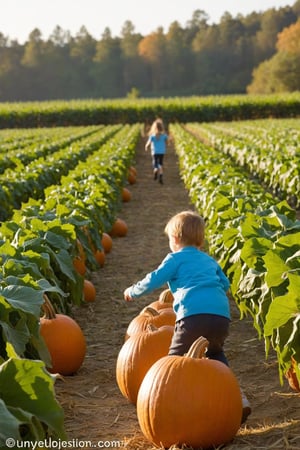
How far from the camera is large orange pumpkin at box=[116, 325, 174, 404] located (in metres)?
5.34

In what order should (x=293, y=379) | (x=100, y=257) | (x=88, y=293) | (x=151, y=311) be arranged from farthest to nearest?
(x=100, y=257)
(x=88, y=293)
(x=151, y=311)
(x=293, y=379)

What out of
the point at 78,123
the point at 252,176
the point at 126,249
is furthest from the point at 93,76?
the point at 126,249

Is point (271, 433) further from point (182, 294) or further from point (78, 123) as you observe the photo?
point (78, 123)

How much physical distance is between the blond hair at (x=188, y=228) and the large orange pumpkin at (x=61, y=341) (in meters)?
1.32

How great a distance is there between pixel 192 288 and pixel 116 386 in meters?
1.29

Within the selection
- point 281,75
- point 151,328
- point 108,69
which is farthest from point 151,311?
point 108,69

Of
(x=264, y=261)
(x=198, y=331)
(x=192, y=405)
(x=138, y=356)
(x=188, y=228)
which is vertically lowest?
(x=138, y=356)

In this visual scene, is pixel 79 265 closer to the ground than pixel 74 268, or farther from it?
closer to the ground

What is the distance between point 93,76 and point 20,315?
134100mm

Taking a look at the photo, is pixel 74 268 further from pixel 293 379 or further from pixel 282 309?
pixel 282 309

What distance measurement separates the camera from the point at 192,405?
436 cm

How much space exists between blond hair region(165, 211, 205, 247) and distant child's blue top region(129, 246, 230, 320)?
63 millimetres

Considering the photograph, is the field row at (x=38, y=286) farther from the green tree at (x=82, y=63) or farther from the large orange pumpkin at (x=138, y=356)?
the green tree at (x=82, y=63)

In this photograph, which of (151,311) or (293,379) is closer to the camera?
(293,379)
